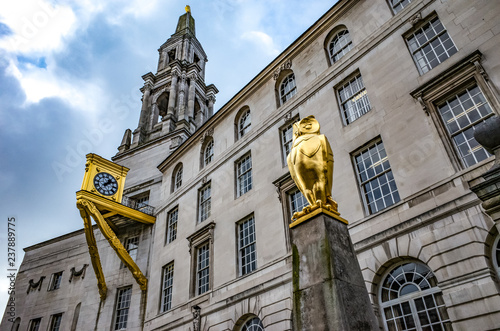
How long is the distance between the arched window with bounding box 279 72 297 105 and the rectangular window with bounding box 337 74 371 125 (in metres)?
3.37

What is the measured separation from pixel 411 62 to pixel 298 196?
6.63 m

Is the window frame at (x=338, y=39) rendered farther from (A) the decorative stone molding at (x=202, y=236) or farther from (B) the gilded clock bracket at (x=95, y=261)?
(B) the gilded clock bracket at (x=95, y=261)

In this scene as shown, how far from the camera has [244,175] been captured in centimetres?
1938

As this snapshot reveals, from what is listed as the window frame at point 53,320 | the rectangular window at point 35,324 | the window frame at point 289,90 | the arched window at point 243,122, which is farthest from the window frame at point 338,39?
Result: the rectangular window at point 35,324

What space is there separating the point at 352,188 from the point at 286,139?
17.4ft

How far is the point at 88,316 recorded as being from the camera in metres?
24.0

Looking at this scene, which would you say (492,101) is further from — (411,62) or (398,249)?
(398,249)

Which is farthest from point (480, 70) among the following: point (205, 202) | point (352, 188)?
point (205, 202)

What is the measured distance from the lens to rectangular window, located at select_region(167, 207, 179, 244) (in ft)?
75.4

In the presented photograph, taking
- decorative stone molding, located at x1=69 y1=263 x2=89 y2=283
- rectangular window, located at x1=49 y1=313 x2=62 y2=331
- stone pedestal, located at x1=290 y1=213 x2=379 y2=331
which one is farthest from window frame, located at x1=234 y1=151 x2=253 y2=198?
rectangular window, located at x1=49 y1=313 x2=62 y2=331

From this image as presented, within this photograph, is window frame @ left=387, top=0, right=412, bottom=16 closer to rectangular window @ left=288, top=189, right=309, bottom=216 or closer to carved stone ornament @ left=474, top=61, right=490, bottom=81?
carved stone ornament @ left=474, top=61, right=490, bottom=81

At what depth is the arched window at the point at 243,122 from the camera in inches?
835

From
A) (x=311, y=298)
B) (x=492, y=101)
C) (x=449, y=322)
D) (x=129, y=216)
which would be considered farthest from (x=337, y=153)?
(x=129, y=216)

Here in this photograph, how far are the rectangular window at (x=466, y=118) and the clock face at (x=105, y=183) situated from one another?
65.5ft
